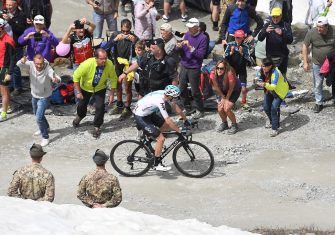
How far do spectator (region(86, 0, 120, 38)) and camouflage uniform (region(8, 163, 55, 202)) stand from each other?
327 inches

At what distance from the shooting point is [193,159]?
14.1 m

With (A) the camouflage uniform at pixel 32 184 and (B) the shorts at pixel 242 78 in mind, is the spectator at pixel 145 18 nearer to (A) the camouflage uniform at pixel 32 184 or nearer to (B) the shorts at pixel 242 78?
(B) the shorts at pixel 242 78

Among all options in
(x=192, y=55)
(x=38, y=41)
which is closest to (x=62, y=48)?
(x=38, y=41)

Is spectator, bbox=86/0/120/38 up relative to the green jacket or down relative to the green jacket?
up

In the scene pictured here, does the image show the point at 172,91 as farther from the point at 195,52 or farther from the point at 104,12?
the point at 104,12

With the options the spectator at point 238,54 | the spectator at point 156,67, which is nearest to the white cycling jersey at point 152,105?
the spectator at point 156,67

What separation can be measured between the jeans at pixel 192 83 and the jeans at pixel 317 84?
2.52 m

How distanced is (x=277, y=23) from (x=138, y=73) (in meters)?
3.25

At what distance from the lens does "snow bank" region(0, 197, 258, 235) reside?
9.18 meters

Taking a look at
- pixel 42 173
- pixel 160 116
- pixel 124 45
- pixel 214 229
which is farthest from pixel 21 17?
pixel 214 229

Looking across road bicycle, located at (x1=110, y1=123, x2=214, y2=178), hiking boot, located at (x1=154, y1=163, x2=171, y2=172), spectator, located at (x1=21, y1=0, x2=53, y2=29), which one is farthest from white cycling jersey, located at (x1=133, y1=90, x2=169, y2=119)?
spectator, located at (x1=21, y1=0, x2=53, y2=29)

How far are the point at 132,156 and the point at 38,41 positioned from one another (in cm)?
374

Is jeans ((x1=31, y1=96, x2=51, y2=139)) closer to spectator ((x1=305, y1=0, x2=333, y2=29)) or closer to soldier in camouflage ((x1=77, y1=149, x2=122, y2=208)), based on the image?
soldier in camouflage ((x1=77, y1=149, x2=122, y2=208))

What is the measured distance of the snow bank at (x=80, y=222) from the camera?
9.18 meters
